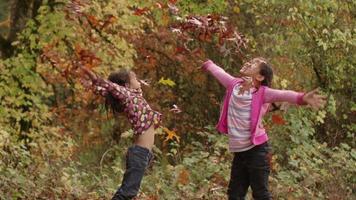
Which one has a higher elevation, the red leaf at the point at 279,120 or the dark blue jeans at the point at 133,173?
the dark blue jeans at the point at 133,173

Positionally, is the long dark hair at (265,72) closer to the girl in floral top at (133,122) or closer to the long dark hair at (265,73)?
the long dark hair at (265,73)

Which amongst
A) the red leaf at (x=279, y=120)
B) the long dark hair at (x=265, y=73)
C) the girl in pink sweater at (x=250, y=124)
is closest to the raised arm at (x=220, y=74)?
the girl in pink sweater at (x=250, y=124)

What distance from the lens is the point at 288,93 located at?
650 cm

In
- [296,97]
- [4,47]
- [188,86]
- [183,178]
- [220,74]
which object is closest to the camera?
[296,97]

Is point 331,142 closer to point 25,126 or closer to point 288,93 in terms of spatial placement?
point 25,126

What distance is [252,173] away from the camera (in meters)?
6.93

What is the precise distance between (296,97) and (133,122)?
160 cm

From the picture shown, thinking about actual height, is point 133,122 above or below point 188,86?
above

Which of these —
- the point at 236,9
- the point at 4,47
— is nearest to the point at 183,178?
the point at 4,47

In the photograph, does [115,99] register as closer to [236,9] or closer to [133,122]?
[133,122]

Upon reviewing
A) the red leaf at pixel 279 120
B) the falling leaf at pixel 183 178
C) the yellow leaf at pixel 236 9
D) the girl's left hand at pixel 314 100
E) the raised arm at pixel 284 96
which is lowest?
the red leaf at pixel 279 120

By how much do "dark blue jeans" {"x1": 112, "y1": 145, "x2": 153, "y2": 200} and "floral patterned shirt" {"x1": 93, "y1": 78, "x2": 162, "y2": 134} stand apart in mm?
203

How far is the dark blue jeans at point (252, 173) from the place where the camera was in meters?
6.92

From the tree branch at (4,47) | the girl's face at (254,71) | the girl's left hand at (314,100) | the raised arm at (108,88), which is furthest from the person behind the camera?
the tree branch at (4,47)
